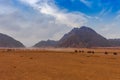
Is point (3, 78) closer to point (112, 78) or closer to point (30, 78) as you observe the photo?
point (30, 78)

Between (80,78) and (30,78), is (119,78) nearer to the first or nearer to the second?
(80,78)

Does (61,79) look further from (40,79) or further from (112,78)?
(112,78)

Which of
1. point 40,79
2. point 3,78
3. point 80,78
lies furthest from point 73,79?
point 3,78

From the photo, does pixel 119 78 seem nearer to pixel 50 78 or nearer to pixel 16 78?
pixel 50 78

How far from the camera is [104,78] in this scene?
60.6 ft

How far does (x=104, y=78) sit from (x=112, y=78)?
1.91 feet

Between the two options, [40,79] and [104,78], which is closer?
[40,79]

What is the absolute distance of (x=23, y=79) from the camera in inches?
677

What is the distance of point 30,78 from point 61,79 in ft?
7.18

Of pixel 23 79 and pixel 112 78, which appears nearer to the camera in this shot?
pixel 23 79

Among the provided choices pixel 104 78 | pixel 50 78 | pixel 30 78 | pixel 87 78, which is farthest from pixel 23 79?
→ pixel 104 78

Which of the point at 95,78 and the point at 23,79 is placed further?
the point at 95,78

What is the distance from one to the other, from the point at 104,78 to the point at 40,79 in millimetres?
4755

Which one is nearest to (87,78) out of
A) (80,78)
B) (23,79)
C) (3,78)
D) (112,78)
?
(80,78)
